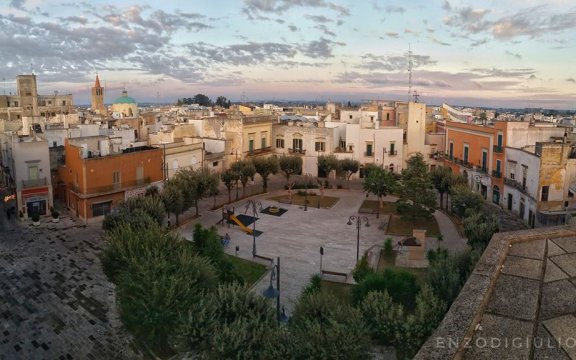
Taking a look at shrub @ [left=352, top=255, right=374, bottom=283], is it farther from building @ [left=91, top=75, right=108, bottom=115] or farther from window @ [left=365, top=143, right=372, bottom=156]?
building @ [left=91, top=75, right=108, bottom=115]

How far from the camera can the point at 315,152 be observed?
43750 mm

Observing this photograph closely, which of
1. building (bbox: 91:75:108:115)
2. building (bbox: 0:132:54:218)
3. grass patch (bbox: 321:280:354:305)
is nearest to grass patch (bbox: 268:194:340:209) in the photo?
grass patch (bbox: 321:280:354:305)

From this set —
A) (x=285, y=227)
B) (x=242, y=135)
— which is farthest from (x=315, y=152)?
(x=285, y=227)

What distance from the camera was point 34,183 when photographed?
2850cm

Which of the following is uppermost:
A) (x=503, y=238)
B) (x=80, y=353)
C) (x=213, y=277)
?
(x=503, y=238)

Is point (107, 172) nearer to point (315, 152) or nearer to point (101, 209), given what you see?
point (101, 209)

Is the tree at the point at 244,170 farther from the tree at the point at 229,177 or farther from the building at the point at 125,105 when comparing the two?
the building at the point at 125,105

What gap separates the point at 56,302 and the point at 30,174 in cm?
1491

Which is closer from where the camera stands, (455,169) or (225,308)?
(225,308)

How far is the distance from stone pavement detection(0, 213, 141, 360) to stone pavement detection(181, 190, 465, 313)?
559 centimetres

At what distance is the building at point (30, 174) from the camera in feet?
92.0

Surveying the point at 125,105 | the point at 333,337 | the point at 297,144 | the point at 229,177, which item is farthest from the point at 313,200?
the point at 125,105

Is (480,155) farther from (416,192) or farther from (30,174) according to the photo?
(30,174)

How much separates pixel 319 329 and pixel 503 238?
14.5 feet
